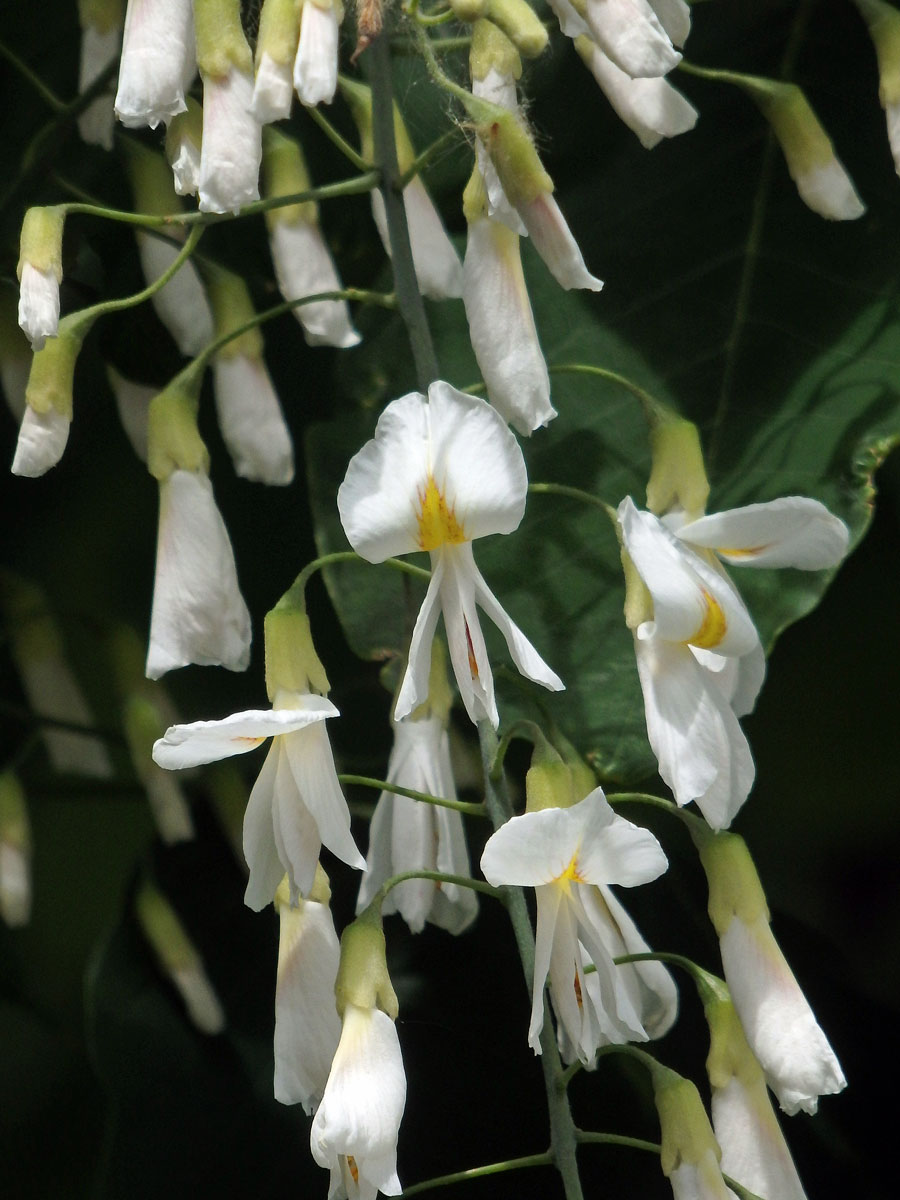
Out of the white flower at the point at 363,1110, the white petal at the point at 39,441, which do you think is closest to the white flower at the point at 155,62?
the white petal at the point at 39,441

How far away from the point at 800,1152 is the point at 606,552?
0.39 m

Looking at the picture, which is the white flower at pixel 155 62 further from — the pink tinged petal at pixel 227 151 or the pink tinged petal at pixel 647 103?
the pink tinged petal at pixel 647 103

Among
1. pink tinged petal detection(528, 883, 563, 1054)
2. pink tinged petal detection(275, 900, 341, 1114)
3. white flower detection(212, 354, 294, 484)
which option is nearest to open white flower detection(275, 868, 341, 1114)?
pink tinged petal detection(275, 900, 341, 1114)

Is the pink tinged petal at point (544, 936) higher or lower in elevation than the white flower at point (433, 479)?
lower

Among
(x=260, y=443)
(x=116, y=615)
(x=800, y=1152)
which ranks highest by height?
(x=260, y=443)

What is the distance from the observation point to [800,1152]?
791 mm

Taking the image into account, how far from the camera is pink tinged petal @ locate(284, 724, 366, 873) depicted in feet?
1.60

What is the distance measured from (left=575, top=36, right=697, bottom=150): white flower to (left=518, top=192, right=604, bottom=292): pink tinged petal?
0.14 meters

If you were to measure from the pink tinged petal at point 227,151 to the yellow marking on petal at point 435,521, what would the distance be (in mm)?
135

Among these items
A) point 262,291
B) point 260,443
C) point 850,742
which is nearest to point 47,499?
point 262,291

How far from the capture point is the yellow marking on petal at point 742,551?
51cm

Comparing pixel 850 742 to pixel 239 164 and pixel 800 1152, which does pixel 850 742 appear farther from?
pixel 239 164

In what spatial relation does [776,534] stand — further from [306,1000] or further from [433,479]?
[306,1000]

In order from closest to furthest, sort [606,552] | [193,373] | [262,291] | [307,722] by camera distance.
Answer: [307,722], [193,373], [606,552], [262,291]
